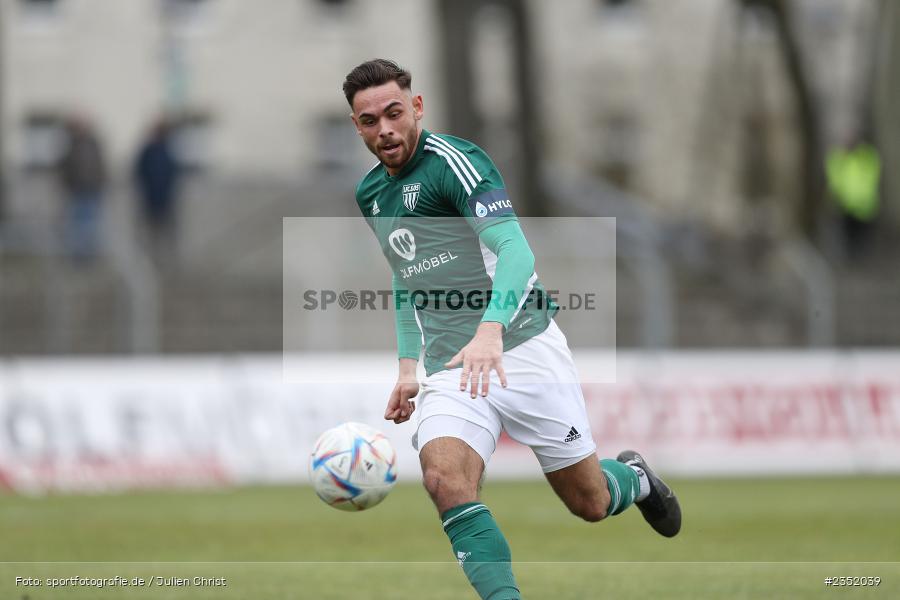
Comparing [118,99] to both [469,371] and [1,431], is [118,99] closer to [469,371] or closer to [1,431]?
[1,431]

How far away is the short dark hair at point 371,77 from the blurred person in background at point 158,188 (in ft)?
45.6

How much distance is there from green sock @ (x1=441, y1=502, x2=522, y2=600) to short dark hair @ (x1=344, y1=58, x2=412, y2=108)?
1964 millimetres

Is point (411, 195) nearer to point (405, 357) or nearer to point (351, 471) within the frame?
point (405, 357)

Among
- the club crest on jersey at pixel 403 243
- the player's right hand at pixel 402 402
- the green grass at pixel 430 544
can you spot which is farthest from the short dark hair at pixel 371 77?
the green grass at pixel 430 544

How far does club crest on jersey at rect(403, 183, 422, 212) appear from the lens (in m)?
7.29

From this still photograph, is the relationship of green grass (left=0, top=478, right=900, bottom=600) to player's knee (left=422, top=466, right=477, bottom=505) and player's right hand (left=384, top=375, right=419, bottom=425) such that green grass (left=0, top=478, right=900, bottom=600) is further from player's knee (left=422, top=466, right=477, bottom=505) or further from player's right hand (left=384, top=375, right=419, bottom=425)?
player's knee (left=422, top=466, right=477, bottom=505)

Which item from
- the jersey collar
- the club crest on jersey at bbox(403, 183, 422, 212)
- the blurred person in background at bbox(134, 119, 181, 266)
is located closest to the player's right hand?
the club crest on jersey at bbox(403, 183, 422, 212)

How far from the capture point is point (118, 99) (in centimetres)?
3972

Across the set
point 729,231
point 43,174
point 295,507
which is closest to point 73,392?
point 295,507

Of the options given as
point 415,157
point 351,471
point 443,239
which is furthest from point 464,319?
point 351,471

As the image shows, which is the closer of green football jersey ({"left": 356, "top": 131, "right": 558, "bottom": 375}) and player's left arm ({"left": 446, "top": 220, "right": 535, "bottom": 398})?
player's left arm ({"left": 446, "top": 220, "right": 535, "bottom": 398})

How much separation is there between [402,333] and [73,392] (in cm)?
953

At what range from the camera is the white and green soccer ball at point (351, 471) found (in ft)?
24.8

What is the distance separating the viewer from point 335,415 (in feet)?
55.6
